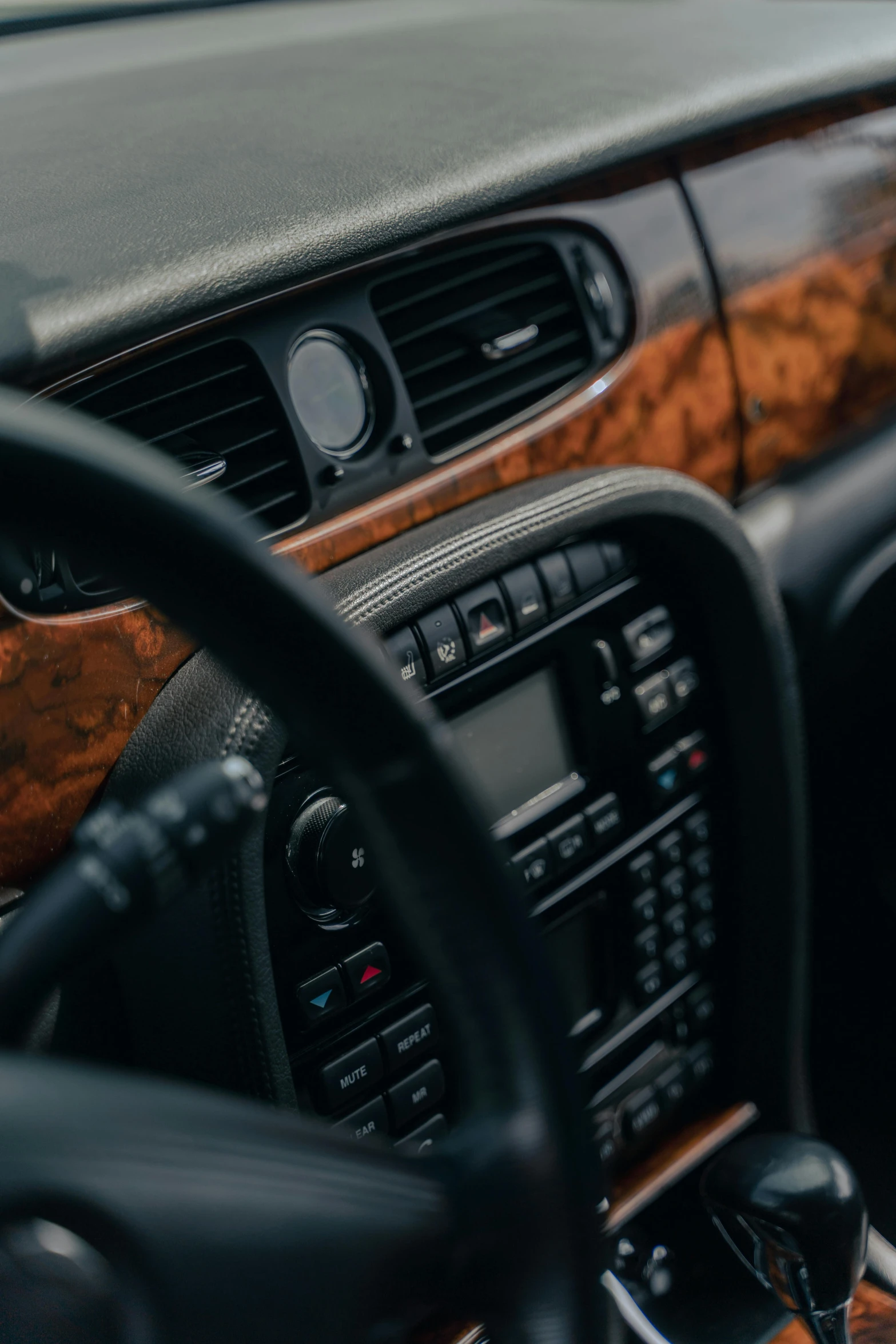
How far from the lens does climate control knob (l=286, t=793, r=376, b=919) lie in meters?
0.94

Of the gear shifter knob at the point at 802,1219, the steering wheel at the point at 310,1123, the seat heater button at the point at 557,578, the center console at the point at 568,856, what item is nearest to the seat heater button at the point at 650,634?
the center console at the point at 568,856

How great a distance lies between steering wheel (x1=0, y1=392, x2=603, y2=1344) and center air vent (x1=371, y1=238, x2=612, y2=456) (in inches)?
19.2

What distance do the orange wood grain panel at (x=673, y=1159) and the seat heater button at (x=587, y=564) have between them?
0.58m

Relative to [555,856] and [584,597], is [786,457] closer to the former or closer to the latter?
[584,597]

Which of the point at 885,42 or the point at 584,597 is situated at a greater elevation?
the point at 885,42

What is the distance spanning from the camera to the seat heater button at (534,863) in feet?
3.66

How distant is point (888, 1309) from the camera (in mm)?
1261

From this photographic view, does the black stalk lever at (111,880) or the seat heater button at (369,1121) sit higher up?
the black stalk lever at (111,880)

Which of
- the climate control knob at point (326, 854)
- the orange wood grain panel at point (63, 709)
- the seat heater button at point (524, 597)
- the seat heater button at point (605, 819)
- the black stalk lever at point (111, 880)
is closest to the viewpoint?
the black stalk lever at point (111, 880)

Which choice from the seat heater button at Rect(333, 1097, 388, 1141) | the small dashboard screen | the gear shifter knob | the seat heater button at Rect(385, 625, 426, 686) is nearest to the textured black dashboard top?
the seat heater button at Rect(385, 625, 426, 686)

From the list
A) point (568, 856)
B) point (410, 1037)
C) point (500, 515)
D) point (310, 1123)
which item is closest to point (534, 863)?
point (568, 856)

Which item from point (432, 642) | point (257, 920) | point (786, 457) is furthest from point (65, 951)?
point (786, 457)

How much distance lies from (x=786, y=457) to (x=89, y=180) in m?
0.79

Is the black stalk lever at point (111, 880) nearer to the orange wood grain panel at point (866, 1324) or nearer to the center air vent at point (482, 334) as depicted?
the center air vent at point (482, 334)
